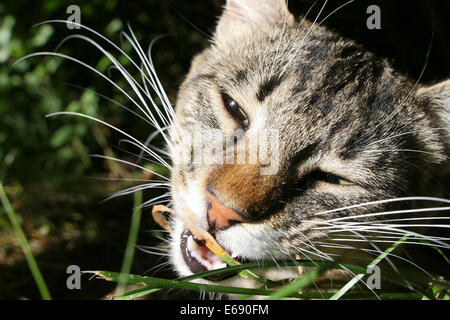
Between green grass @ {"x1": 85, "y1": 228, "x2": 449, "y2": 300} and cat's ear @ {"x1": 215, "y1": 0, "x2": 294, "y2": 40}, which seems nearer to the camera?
green grass @ {"x1": 85, "y1": 228, "x2": 449, "y2": 300}

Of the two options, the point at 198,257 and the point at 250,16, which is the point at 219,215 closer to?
the point at 198,257

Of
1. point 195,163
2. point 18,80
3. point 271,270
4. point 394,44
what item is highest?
point 394,44

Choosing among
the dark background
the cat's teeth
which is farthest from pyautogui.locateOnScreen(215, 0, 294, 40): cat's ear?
the cat's teeth

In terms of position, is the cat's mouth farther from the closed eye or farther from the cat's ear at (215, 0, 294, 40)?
the cat's ear at (215, 0, 294, 40)
